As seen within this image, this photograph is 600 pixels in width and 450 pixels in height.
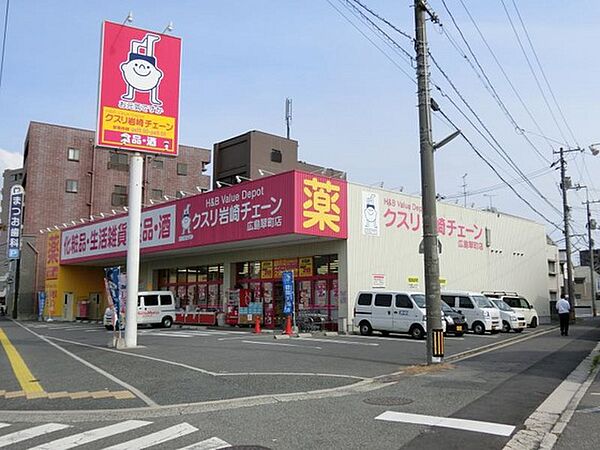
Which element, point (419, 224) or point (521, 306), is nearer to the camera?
point (419, 224)

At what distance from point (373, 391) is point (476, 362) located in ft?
16.1

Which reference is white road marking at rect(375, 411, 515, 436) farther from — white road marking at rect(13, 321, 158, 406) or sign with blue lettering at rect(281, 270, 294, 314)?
sign with blue lettering at rect(281, 270, 294, 314)

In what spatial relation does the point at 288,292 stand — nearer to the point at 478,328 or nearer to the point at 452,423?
the point at 478,328

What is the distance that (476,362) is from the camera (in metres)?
13.2

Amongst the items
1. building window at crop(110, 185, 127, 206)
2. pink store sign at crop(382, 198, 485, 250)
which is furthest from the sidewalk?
building window at crop(110, 185, 127, 206)

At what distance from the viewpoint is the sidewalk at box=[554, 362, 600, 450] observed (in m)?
6.03

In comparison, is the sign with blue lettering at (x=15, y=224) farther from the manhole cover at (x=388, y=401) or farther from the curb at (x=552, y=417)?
the curb at (x=552, y=417)

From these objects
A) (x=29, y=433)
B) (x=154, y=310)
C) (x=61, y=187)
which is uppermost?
(x=61, y=187)

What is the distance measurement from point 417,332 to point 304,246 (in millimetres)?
7086

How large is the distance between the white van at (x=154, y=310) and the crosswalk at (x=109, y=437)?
70.6ft

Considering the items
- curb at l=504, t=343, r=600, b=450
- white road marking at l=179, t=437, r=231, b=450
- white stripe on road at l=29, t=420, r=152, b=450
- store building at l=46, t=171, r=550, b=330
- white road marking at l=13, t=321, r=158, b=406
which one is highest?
store building at l=46, t=171, r=550, b=330

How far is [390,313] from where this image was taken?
2094 centimetres

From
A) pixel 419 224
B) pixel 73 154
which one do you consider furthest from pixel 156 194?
pixel 419 224

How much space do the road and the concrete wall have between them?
8601mm
